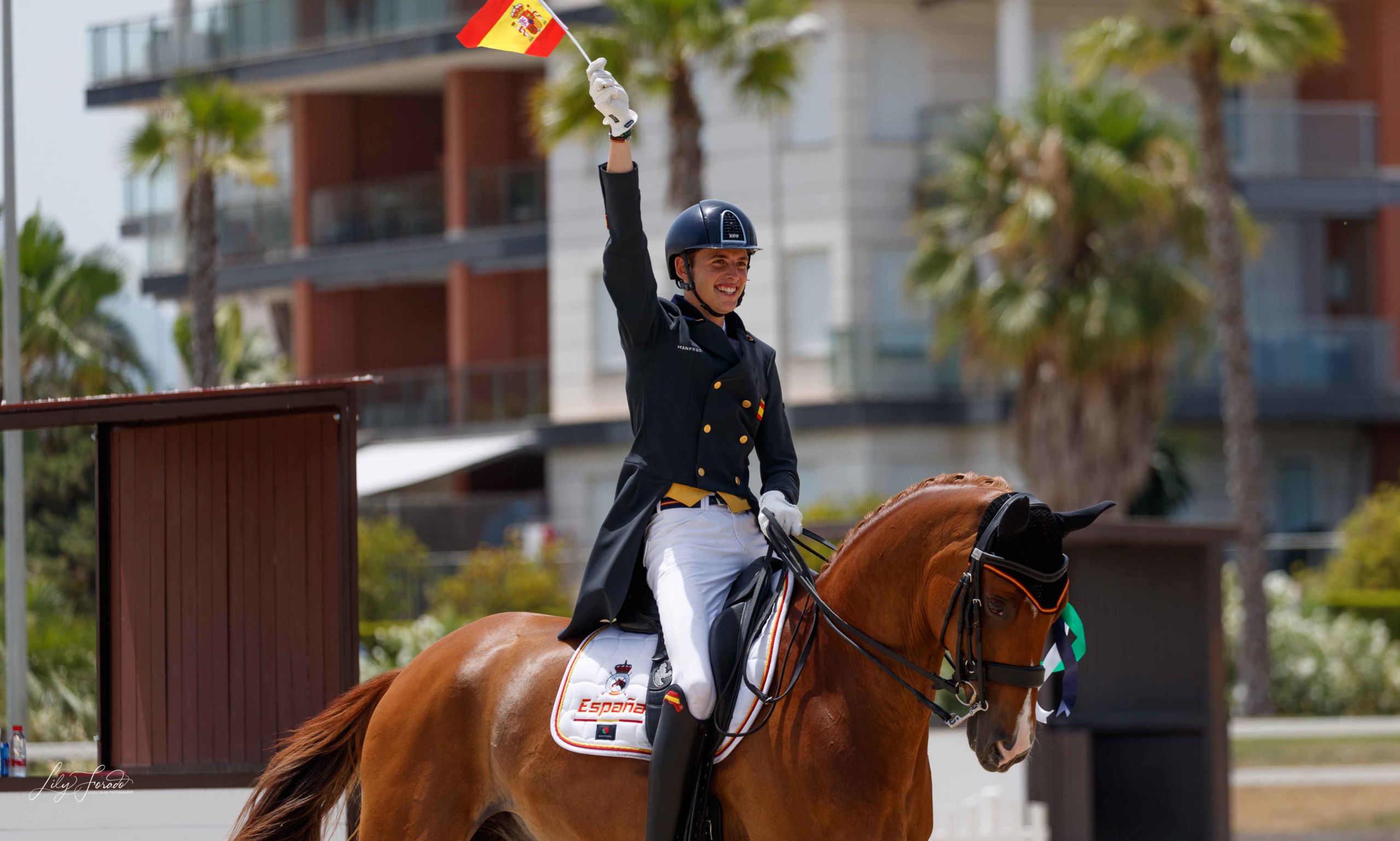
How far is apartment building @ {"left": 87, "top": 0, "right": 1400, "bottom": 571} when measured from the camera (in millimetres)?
30500

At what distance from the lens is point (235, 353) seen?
101 ft

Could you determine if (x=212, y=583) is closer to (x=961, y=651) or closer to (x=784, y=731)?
(x=784, y=731)

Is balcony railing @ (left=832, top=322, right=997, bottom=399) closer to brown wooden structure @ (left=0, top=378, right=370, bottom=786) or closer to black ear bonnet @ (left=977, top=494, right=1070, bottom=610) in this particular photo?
brown wooden structure @ (left=0, top=378, right=370, bottom=786)

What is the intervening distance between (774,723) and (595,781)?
27.7 inches

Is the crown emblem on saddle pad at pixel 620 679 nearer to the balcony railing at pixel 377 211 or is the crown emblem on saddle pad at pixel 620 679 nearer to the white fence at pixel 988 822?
the white fence at pixel 988 822

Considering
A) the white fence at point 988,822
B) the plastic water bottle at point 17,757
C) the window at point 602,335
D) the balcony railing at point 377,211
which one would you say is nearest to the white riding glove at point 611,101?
the plastic water bottle at point 17,757

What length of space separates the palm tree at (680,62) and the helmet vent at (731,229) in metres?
18.0

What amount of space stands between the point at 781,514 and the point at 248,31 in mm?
33601

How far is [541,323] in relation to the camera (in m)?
36.7

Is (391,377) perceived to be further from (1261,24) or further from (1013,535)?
(1013,535)

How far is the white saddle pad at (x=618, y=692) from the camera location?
5.70 metres

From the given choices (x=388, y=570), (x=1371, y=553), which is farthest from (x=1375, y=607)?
(x=388, y=570)

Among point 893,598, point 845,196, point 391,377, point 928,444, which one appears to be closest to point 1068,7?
point 845,196

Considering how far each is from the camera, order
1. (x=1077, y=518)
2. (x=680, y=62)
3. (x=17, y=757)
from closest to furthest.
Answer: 1. (x=1077, y=518)
2. (x=17, y=757)
3. (x=680, y=62)
